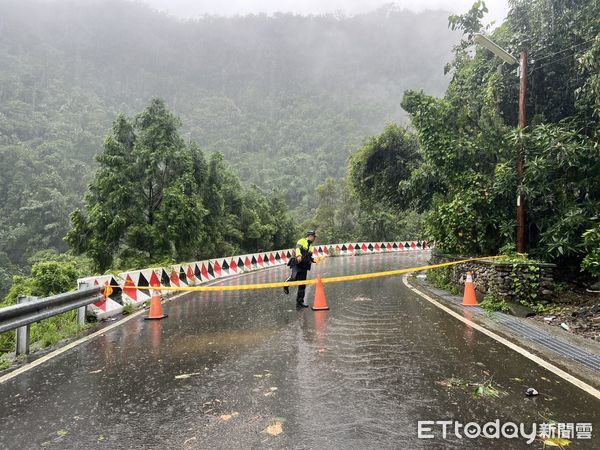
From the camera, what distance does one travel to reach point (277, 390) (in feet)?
14.6

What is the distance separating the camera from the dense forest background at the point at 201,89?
55.1m

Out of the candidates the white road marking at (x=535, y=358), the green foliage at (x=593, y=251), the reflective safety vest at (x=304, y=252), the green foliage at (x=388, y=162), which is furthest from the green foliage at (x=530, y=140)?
the reflective safety vest at (x=304, y=252)

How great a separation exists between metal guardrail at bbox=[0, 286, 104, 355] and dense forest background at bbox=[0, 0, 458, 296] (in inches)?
936

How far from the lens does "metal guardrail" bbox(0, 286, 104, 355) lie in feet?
19.3

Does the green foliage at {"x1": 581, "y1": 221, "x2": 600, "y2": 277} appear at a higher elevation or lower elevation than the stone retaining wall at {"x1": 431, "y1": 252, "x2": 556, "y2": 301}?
higher

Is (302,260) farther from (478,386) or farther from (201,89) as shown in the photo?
(201,89)

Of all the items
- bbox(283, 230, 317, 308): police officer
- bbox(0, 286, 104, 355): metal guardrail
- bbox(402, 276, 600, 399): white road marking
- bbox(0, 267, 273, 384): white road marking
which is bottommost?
bbox(0, 267, 273, 384): white road marking

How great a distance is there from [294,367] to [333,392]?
0.90m

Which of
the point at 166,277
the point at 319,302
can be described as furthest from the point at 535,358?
the point at 166,277

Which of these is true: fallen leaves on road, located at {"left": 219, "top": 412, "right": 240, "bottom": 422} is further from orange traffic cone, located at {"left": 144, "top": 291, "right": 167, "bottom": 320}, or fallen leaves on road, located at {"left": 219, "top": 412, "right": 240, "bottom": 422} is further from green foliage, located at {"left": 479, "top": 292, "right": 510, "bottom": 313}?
green foliage, located at {"left": 479, "top": 292, "right": 510, "bottom": 313}

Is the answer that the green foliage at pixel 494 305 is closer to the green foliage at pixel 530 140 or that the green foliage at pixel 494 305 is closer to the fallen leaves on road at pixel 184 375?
the green foliage at pixel 530 140

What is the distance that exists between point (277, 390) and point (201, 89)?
497 feet

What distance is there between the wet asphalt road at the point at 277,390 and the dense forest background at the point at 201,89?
26.4 meters

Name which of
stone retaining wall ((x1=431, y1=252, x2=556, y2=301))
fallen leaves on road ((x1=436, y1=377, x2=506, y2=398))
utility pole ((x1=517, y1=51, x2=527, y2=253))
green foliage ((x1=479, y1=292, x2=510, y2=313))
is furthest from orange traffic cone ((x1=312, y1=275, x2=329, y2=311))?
utility pole ((x1=517, y1=51, x2=527, y2=253))
